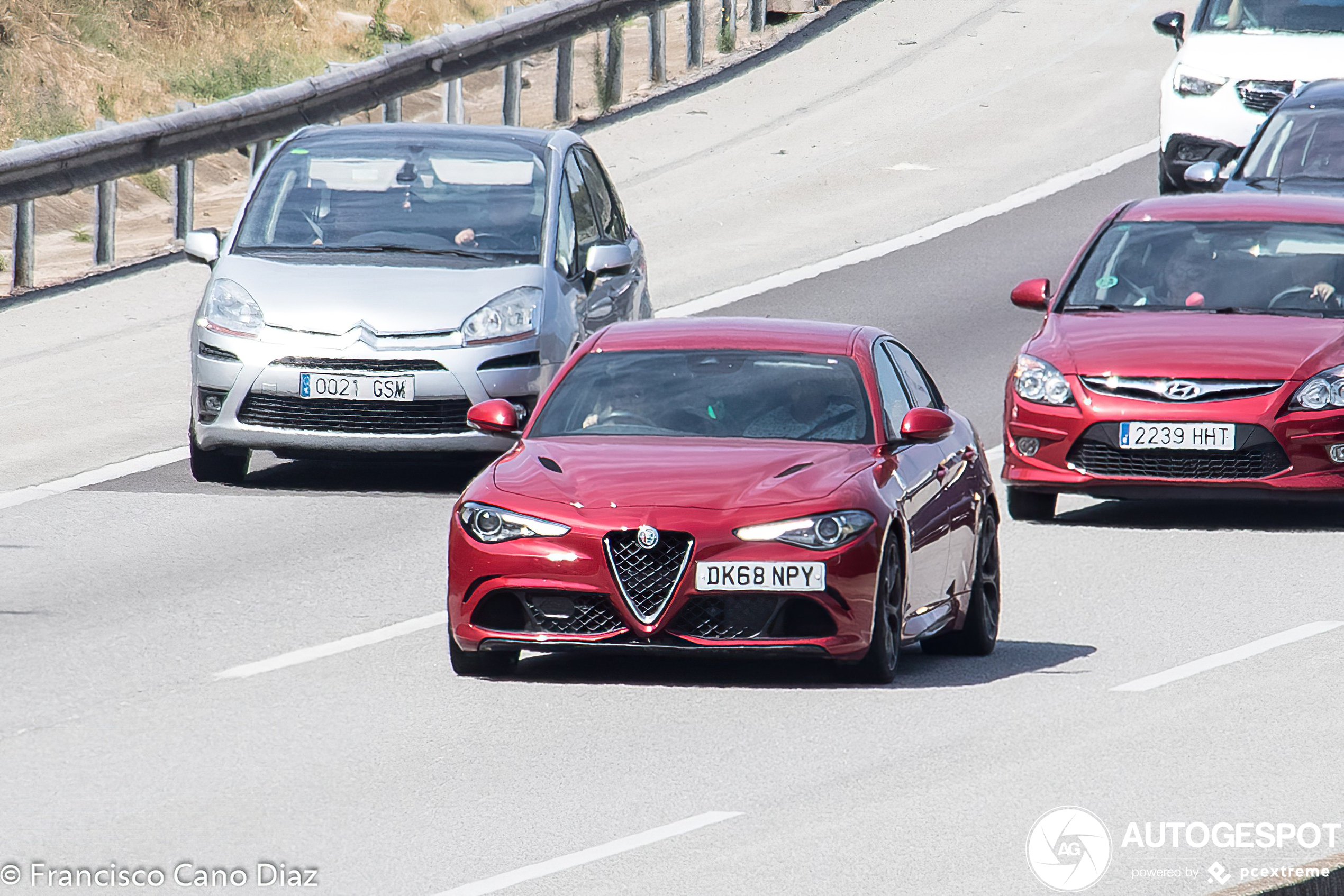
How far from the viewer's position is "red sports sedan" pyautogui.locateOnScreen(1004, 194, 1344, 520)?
14648mm

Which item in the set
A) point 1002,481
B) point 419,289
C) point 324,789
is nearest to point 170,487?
point 419,289

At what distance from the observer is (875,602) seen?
34.6ft

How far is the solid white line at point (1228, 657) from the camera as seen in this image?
10.9 meters

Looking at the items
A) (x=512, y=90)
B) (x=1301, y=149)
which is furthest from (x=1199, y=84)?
(x=512, y=90)

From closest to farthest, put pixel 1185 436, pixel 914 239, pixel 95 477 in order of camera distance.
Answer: pixel 1185 436 < pixel 95 477 < pixel 914 239

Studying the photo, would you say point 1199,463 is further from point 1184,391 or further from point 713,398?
point 713,398

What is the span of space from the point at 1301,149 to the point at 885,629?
1128 cm

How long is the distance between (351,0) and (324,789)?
2944 cm

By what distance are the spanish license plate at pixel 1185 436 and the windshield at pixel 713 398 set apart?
339 cm

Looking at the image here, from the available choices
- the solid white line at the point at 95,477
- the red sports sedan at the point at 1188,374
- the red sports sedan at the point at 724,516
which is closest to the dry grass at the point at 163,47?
the solid white line at the point at 95,477

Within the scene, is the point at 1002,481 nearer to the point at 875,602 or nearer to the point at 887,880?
the point at 875,602

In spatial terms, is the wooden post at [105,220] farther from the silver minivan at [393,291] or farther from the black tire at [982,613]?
the black tire at [982,613]

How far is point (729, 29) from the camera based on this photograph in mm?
30328

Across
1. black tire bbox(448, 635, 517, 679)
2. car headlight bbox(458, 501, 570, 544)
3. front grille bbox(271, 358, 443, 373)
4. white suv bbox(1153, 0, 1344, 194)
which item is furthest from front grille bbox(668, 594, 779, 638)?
white suv bbox(1153, 0, 1344, 194)
